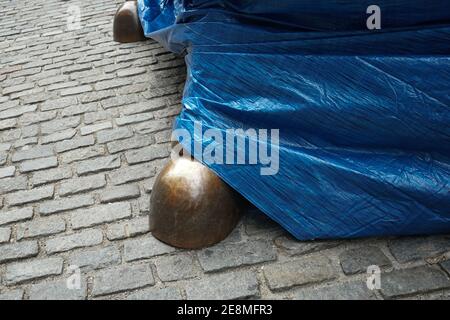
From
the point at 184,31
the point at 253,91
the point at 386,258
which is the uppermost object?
the point at 184,31

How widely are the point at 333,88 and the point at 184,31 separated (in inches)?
40.9

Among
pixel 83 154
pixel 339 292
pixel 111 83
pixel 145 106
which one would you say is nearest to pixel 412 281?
pixel 339 292

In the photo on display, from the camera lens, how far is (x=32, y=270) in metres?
2.48

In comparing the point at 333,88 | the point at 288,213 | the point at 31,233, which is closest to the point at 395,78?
the point at 333,88

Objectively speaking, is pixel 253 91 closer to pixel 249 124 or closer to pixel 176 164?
pixel 249 124

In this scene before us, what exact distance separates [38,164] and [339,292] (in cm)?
242

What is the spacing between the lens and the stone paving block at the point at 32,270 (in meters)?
2.44

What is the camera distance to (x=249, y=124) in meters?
2.61

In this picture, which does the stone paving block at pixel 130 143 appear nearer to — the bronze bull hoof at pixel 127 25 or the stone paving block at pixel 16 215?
the stone paving block at pixel 16 215

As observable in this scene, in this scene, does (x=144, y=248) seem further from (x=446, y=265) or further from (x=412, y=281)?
(x=446, y=265)

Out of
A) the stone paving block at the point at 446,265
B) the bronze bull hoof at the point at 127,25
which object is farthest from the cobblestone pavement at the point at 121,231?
the bronze bull hoof at the point at 127,25

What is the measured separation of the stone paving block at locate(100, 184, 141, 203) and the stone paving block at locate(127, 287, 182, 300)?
84 centimetres

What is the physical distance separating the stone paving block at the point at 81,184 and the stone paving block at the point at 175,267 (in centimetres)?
94

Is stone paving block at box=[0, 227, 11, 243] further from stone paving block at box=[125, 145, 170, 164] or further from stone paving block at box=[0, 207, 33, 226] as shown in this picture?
stone paving block at box=[125, 145, 170, 164]
